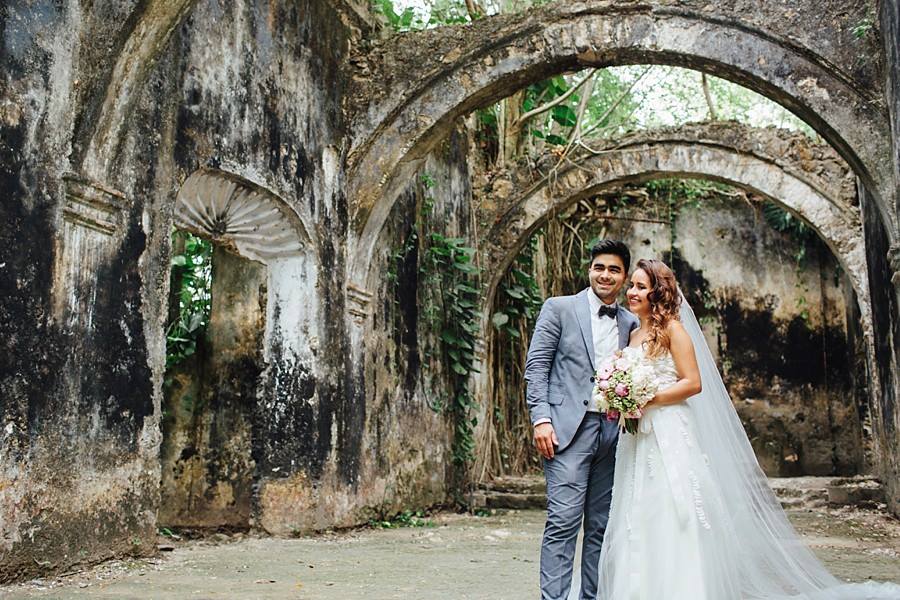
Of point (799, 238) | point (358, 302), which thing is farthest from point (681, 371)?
point (799, 238)


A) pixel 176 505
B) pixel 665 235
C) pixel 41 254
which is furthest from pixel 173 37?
pixel 665 235

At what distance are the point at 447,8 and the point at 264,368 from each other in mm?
4559

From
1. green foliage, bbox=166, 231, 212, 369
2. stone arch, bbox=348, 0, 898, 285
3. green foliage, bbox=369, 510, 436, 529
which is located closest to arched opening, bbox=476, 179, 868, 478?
green foliage, bbox=369, 510, 436, 529

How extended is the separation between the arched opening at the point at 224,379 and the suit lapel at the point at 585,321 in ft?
10.8

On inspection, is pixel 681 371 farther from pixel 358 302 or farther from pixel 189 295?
pixel 189 295

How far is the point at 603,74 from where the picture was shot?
47.2 feet

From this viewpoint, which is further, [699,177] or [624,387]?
[699,177]

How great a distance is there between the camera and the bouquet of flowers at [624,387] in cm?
348

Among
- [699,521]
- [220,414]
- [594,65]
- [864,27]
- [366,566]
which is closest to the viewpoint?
[699,521]

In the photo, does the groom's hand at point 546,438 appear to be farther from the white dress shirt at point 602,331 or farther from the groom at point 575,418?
the white dress shirt at point 602,331

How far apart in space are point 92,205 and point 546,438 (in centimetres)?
279

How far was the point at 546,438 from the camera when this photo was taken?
353 centimetres

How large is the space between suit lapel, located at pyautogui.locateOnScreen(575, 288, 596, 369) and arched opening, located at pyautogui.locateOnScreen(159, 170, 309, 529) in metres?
3.30

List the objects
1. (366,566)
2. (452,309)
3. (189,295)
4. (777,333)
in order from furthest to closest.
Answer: (777,333) → (452,309) → (189,295) → (366,566)
